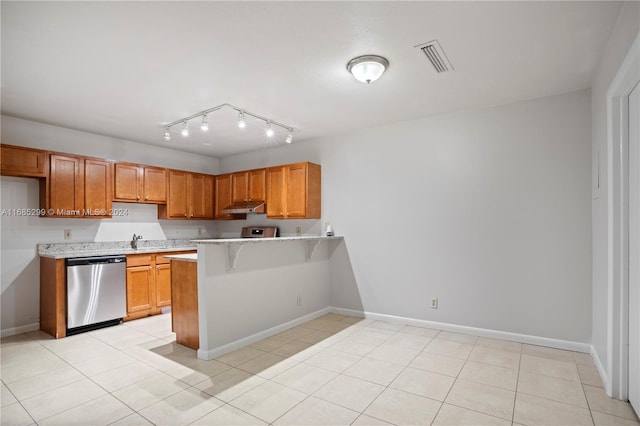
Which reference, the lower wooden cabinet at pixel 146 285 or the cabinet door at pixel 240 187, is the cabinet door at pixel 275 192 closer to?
the cabinet door at pixel 240 187

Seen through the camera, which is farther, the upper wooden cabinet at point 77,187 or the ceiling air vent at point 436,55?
the upper wooden cabinet at point 77,187

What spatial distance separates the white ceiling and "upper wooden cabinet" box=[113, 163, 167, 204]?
3.42ft

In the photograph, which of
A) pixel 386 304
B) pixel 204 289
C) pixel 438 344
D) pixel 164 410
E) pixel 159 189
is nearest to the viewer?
pixel 164 410

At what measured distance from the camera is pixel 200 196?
6012 millimetres

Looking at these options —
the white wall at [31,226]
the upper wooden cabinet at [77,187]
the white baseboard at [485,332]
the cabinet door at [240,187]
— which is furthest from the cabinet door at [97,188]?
the white baseboard at [485,332]

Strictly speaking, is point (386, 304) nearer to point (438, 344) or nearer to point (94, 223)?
point (438, 344)

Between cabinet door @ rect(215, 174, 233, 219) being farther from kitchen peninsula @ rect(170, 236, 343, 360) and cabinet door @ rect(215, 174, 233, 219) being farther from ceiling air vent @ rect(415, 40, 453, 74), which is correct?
ceiling air vent @ rect(415, 40, 453, 74)

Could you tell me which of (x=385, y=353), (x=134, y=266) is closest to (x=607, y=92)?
(x=385, y=353)

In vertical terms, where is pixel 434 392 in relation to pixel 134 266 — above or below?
below

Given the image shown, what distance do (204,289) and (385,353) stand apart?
191 centimetres

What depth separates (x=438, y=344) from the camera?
141 inches

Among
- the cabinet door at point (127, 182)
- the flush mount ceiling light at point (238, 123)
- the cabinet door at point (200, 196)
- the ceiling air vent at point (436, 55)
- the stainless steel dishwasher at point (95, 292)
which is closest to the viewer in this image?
the ceiling air vent at point (436, 55)

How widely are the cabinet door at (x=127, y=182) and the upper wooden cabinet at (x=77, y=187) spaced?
4.0 inches

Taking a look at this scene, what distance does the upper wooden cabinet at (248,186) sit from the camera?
5445 millimetres
